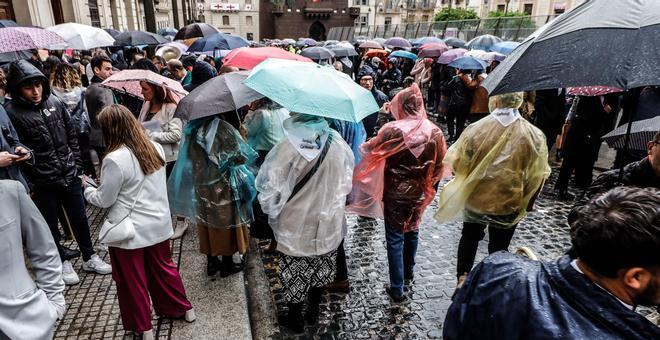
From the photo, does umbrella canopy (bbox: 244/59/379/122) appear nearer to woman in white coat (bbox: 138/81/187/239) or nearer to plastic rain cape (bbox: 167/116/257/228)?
plastic rain cape (bbox: 167/116/257/228)

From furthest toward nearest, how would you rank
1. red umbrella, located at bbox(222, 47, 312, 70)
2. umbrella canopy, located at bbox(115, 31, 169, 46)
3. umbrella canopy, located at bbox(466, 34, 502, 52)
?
umbrella canopy, located at bbox(466, 34, 502, 52) → umbrella canopy, located at bbox(115, 31, 169, 46) → red umbrella, located at bbox(222, 47, 312, 70)

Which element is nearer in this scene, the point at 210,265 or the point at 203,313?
the point at 203,313

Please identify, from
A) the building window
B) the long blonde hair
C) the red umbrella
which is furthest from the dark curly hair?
the building window

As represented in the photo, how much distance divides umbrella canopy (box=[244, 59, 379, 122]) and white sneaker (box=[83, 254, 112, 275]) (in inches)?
101

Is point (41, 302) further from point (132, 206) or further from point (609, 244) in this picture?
point (609, 244)

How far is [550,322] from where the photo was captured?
4.05ft

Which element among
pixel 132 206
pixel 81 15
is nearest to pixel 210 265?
pixel 132 206

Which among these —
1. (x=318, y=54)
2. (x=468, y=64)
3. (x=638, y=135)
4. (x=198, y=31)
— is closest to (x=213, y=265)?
(x=638, y=135)

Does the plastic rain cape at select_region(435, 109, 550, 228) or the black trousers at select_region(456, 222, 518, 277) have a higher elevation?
the plastic rain cape at select_region(435, 109, 550, 228)

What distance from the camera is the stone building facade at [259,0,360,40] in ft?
200

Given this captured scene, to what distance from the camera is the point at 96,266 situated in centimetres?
412

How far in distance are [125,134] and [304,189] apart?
1.31 meters

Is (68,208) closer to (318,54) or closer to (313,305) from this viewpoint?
(313,305)

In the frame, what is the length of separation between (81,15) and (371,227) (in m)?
17.5
